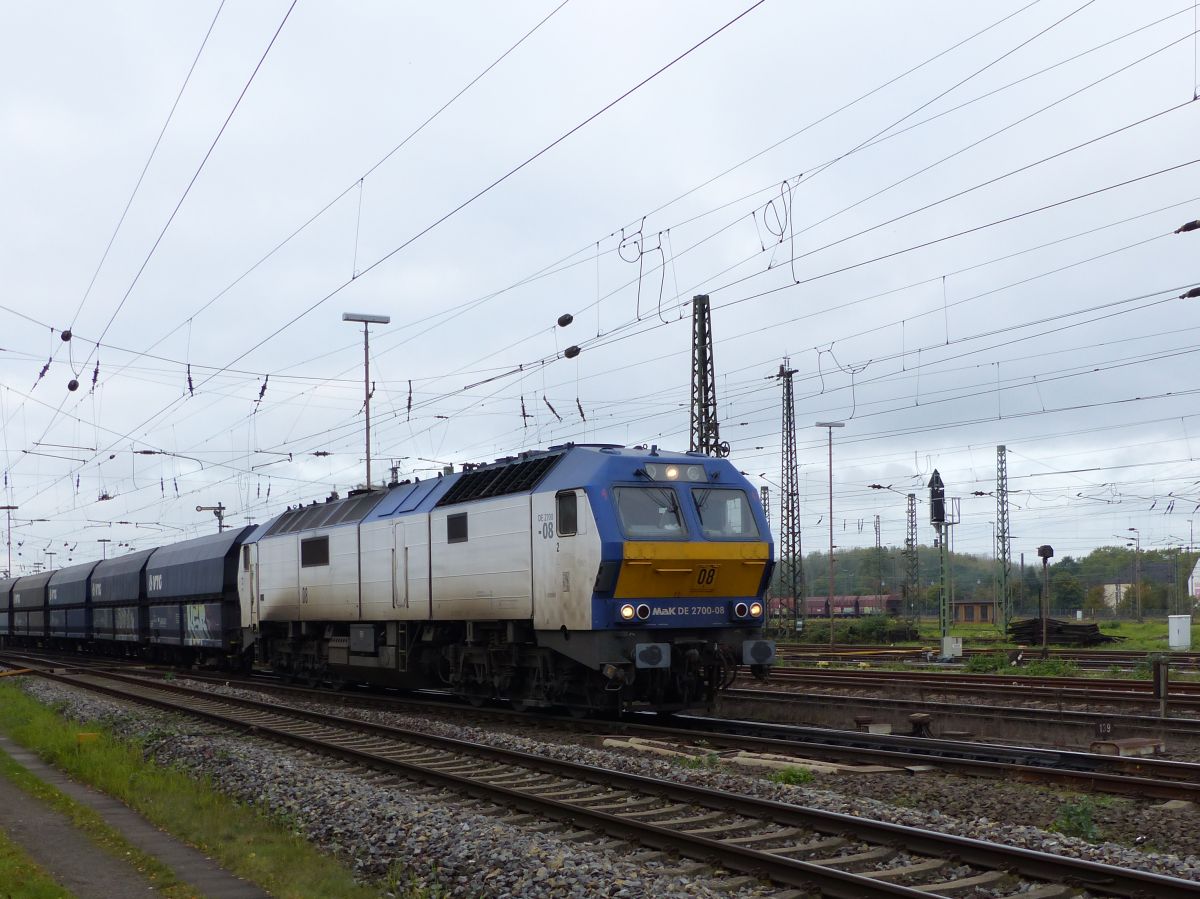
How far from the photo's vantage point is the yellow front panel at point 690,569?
16.1 m

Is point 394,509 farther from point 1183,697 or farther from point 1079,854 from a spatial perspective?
point 1079,854

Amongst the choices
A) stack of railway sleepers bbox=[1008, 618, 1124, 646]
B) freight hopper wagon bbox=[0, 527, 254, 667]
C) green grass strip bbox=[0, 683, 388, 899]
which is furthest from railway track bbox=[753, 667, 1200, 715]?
stack of railway sleepers bbox=[1008, 618, 1124, 646]

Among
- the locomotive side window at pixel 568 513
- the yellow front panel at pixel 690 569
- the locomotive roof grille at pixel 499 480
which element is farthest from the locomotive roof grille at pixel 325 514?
the yellow front panel at pixel 690 569

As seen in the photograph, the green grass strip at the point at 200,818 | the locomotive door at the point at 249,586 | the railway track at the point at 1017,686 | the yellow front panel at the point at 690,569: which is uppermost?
the yellow front panel at the point at 690,569

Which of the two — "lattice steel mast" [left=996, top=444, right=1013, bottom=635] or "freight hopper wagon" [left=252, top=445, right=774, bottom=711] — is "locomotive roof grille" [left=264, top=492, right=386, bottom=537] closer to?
"freight hopper wagon" [left=252, top=445, right=774, bottom=711]

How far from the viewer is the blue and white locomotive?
16203mm

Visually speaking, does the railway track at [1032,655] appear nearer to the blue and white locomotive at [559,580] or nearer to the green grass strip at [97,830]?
the blue and white locomotive at [559,580]

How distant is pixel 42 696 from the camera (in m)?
25.1

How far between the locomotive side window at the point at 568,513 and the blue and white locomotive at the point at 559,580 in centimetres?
2

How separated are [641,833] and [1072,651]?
31405 mm

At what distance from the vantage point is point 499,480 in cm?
1878

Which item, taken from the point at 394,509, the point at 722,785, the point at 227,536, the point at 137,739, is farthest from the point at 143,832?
the point at 227,536

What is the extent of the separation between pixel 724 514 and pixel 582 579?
265 cm

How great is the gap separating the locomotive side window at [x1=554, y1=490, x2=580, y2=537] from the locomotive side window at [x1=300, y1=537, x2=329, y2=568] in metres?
9.16
